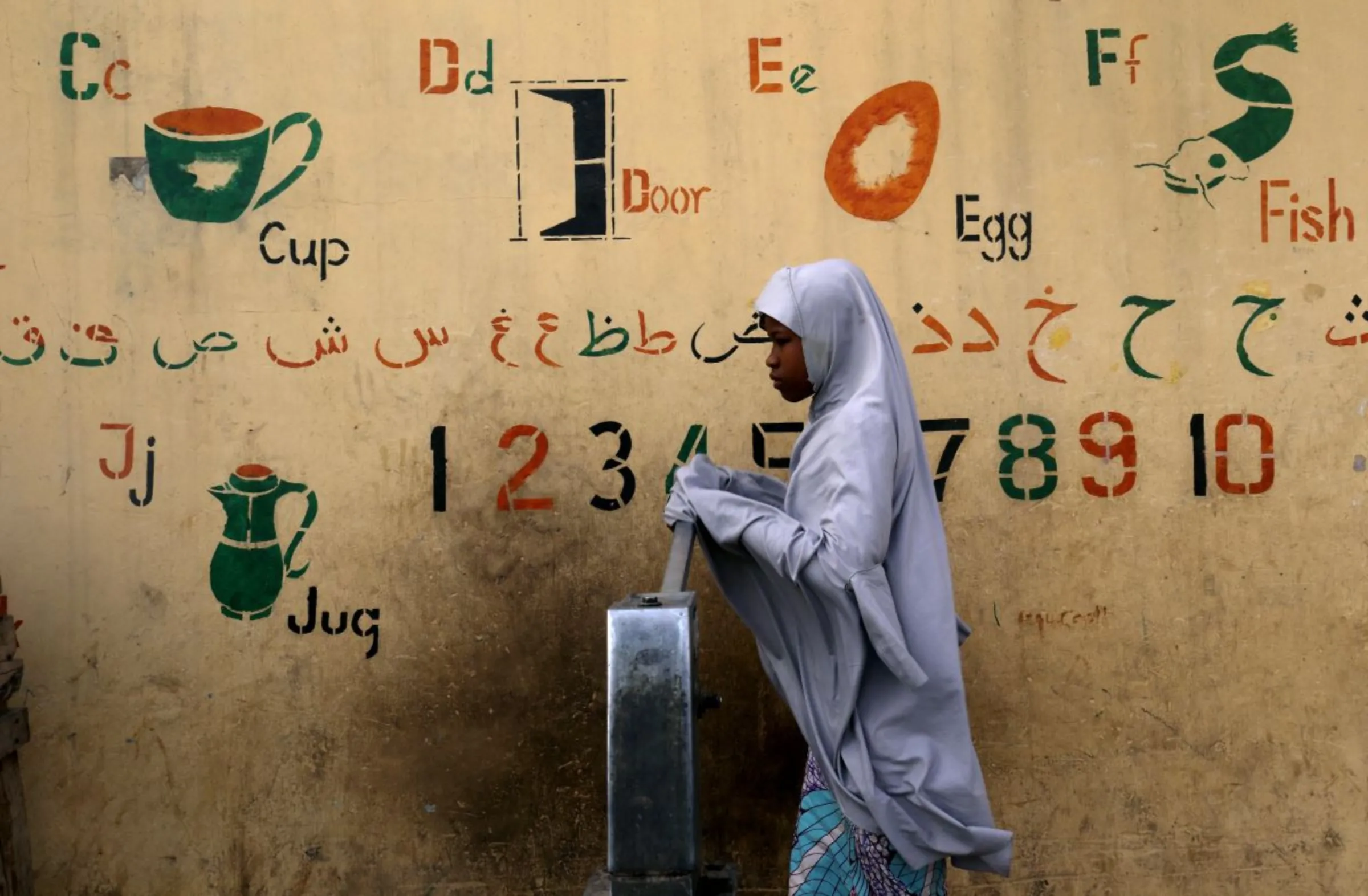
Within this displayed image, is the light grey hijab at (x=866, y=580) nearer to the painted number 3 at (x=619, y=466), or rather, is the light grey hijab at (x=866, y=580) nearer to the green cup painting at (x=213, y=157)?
the painted number 3 at (x=619, y=466)

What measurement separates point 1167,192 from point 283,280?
8.01 feet

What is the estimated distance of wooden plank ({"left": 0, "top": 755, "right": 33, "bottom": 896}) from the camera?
10.5ft

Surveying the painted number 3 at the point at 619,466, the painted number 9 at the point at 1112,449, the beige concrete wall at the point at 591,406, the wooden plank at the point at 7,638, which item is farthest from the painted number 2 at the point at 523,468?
the painted number 9 at the point at 1112,449

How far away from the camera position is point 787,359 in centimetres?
242

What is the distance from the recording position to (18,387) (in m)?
3.44

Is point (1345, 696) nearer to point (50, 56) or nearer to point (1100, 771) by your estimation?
point (1100, 771)

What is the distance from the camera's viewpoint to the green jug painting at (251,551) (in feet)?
11.3

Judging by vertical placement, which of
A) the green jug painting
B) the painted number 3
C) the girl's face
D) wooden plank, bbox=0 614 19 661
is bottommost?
wooden plank, bbox=0 614 19 661

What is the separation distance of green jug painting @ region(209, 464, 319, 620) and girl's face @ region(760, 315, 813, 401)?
1.59 m

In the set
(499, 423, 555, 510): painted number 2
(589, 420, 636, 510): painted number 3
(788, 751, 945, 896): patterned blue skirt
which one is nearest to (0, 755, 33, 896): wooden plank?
(499, 423, 555, 510): painted number 2

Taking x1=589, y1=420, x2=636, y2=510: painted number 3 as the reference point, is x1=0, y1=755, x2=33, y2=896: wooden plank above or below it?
below

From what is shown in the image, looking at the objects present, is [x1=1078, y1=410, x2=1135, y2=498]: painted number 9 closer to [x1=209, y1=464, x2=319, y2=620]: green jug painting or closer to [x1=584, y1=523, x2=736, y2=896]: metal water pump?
[x1=584, y1=523, x2=736, y2=896]: metal water pump

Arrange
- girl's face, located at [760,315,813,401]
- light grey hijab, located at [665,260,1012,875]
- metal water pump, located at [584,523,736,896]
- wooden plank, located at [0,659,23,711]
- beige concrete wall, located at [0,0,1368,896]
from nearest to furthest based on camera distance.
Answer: metal water pump, located at [584,523,736,896]
light grey hijab, located at [665,260,1012,875]
girl's face, located at [760,315,813,401]
wooden plank, located at [0,659,23,711]
beige concrete wall, located at [0,0,1368,896]

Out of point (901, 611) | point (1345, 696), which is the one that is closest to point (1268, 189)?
point (1345, 696)
